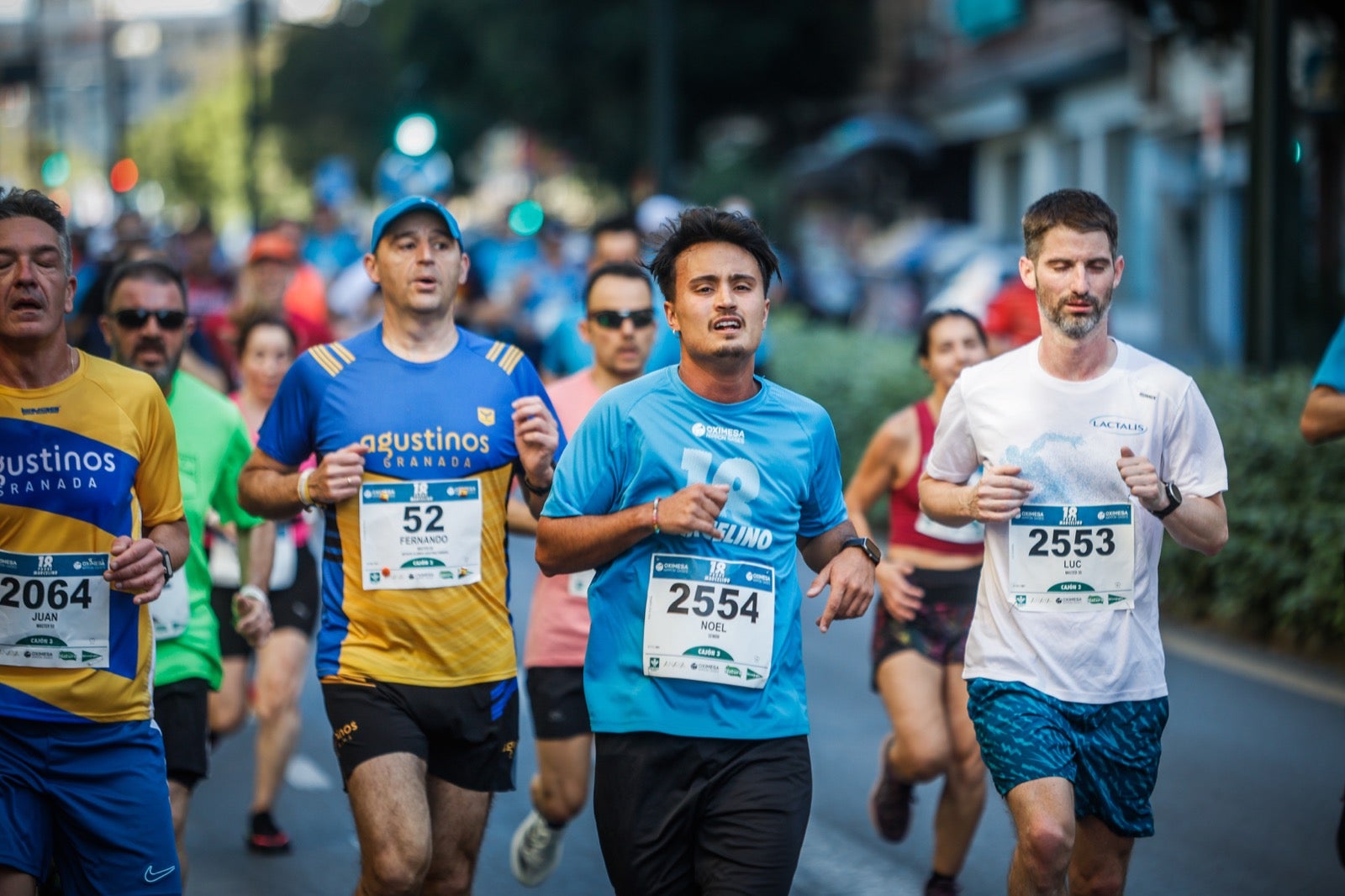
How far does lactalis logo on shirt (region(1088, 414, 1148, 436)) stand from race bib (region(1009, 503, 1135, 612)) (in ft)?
0.63

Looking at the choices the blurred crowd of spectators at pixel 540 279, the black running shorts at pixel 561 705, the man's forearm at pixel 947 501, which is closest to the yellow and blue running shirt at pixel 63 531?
the blurred crowd of spectators at pixel 540 279

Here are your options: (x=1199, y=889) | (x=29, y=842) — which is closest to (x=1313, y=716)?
(x=1199, y=889)

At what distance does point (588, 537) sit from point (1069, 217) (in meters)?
1.56

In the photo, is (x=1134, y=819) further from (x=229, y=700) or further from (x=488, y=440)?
(x=229, y=700)

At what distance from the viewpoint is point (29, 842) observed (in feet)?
13.9

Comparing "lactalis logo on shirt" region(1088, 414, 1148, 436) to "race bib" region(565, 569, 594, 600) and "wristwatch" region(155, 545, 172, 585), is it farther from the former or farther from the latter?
"wristwatch" region(155, 545, 172, 585)

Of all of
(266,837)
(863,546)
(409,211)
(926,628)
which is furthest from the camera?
(266,837)

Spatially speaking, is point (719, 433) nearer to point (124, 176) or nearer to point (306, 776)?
point (306, 776)

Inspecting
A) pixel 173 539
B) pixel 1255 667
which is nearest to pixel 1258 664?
pixel 1255 667

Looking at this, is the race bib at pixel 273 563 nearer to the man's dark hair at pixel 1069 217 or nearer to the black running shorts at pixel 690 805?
the black running shorts at pixel 690 805

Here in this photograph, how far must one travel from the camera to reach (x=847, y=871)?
6.56m

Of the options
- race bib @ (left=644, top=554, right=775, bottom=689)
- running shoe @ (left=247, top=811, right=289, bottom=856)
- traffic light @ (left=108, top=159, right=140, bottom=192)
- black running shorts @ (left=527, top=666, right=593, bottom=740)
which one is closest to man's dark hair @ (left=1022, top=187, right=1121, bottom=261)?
race bib @ (left=644, top=554, right=775, bottom=689)

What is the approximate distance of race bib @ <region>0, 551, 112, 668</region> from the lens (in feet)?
14.2

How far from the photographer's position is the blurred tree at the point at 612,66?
29734 millimetres
